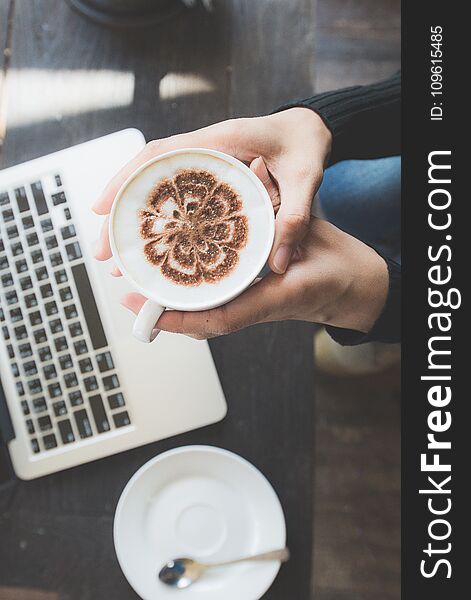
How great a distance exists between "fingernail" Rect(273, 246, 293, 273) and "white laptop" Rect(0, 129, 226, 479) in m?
→ 0.17

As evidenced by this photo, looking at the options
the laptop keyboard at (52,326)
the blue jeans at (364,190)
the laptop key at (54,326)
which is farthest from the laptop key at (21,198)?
the blue jeans at (364,190)

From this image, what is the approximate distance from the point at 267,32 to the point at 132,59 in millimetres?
146

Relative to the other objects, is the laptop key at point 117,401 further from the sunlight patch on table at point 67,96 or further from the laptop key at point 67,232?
the sunlight patch on table at point 67,96

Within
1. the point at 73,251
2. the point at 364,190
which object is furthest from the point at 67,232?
the point at 364,190

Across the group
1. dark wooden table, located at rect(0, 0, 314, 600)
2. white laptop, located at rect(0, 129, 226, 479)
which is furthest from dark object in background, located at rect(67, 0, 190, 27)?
white laptop, located at rect(0, 129, 226, 479)

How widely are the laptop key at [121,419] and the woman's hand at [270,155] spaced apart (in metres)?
0.16

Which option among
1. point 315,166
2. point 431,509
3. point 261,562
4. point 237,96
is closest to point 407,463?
point 431,509

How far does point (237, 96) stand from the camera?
2.10 feet

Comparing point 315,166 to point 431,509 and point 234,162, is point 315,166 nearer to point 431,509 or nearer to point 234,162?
point 234,162

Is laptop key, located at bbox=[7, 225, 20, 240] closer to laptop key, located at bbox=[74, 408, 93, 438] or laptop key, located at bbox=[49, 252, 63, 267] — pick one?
laptop key, located at bbox=[49, 252, 63, 267]

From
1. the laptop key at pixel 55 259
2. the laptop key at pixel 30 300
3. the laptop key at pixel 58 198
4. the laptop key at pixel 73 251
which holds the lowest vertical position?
the laptop key at pixel 30 300

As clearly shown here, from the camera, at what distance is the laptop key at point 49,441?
0.59 m

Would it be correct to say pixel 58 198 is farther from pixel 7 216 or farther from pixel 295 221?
pixel 295 221

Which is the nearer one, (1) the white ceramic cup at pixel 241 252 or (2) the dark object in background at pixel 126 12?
(1) the white ceramic cup at pixel 241 252
